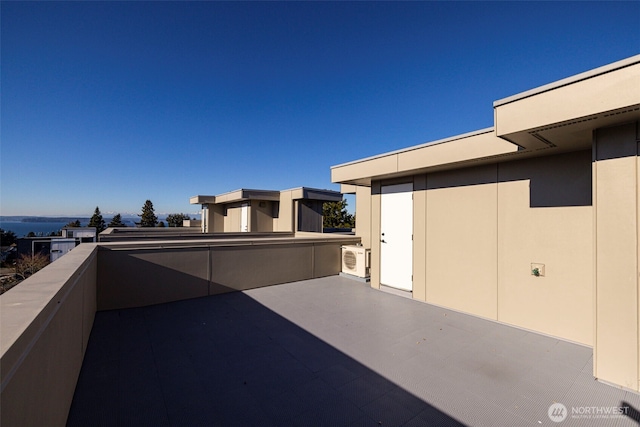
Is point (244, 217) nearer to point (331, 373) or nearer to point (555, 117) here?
point (331, 373)

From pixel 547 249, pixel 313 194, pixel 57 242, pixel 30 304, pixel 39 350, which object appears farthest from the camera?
pixel 57 242

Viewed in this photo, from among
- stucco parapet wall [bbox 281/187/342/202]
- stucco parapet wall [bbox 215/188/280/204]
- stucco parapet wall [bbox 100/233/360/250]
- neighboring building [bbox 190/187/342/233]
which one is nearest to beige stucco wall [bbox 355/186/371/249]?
stucco parapet wall [bbox 100/233/360/250]

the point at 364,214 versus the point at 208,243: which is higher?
the point at 364,214

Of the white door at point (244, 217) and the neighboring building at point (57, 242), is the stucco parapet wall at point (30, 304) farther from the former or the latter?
the neighboring building at point (57, 242)

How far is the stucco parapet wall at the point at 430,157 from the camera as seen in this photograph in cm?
371

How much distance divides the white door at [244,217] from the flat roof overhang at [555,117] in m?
10.6

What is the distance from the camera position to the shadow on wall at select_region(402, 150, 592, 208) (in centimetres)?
331

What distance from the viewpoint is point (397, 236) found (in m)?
5.47

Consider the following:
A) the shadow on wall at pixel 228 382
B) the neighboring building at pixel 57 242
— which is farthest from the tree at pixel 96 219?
the shadow on wall at pixel 228 382

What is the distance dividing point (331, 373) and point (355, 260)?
417 centimetres

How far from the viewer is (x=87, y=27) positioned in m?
5.28

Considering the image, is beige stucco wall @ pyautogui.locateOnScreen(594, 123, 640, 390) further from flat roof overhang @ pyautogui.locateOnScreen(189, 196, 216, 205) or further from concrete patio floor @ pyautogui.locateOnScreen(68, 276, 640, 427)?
flat roof overhang @ pyautogui.locateOnScreen(189, 196, 216, 205)

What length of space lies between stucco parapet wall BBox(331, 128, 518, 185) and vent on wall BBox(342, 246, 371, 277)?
1.72m

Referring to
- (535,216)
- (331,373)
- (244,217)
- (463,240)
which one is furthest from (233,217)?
(535,216)
